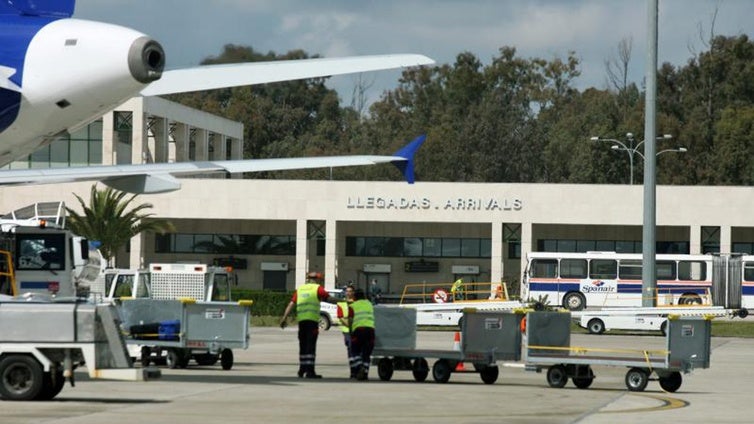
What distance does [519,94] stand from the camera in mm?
145500

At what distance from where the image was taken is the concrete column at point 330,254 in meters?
87.9

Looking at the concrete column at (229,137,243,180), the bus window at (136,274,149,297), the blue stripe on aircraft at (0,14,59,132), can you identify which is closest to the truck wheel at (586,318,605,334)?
the bus window at (136,274,149,297)

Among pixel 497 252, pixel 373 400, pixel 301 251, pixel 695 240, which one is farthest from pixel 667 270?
pixel 373 400

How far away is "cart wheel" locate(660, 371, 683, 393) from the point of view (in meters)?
25.5

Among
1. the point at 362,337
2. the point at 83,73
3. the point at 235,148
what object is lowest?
the point at 362,337

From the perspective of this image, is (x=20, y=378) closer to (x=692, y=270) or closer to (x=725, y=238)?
(x=692, y=270)

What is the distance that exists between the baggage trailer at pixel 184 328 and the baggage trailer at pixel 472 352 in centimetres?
262

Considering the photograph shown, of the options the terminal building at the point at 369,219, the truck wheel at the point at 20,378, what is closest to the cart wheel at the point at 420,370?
the truck wheel at the point at 20,378

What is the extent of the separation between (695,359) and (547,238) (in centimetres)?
6709

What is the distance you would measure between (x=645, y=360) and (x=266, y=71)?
870cm

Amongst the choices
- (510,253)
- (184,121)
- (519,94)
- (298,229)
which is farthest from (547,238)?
(519,94)

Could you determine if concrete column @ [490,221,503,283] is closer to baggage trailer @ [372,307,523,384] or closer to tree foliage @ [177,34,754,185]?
tree foliage @ [177,34,754,185]

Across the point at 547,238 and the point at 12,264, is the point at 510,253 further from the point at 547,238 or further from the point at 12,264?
the point at 12,264

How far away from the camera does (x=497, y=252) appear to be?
88062mm
